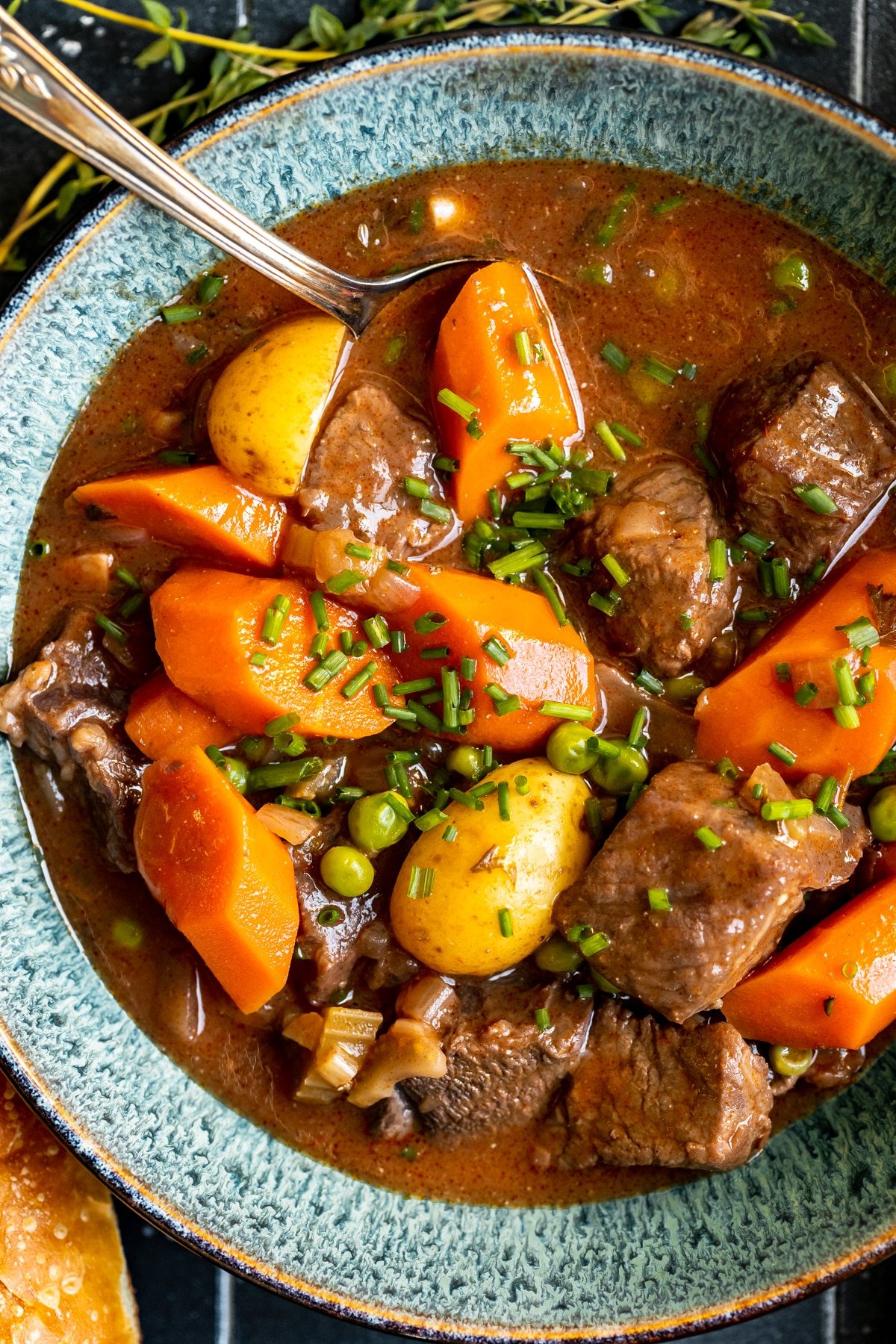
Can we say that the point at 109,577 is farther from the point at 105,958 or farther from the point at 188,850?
the point at 105,958

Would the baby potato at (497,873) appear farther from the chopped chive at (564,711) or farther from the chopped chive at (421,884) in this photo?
the chopped chive at (564,711)

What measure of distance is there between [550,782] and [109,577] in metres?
1.30

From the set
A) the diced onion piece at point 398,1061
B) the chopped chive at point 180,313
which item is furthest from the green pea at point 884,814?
the chopped chive at point 180,313

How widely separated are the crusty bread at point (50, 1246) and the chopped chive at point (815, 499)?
8.79 ft

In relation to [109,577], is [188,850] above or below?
below

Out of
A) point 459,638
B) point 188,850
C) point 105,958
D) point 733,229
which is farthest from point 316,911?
point 733,229

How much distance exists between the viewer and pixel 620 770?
2.98 m

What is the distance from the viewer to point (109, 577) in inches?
122

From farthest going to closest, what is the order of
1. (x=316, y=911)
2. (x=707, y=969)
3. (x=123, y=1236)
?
(x=123, y=1236)
(x=316, y=911)
(x=707, y=969)

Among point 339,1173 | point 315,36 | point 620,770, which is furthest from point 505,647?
point 315,36

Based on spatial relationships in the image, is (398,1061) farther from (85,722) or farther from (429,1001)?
(85,722)

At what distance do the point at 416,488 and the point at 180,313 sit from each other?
781mm

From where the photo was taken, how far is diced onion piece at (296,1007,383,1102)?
299cm

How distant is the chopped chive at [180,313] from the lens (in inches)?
118
